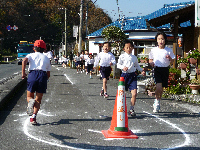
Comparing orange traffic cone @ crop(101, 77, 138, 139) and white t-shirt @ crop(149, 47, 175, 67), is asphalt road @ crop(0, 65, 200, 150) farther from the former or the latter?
white t-shirt @ crop(149, 47, 175, 67)

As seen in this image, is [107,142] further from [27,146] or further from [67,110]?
[67,110]

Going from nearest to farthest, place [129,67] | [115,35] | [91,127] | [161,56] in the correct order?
[91,127]
[161,56]
[129,67]
[115,35]

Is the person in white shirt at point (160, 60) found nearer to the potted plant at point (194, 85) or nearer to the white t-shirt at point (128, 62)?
the white t-shirt at point (128, 62)

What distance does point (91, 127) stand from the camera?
6.90m

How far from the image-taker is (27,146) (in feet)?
17.8

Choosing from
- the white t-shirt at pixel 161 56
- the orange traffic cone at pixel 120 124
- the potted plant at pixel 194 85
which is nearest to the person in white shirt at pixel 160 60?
the white t-shirt at pixel 161 56

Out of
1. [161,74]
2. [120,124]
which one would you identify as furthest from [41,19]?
[120,124]

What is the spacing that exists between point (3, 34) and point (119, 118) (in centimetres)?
7566

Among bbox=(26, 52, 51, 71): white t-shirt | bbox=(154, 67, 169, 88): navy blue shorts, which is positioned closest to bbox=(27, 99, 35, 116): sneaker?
bbox=(26, 52, 51, 71): white t-shirt

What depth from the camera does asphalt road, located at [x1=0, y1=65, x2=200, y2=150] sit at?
18.4 feet

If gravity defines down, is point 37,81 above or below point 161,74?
below

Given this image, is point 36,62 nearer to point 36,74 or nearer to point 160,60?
point 36,74

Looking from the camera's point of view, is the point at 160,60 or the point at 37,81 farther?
the point at 160,60

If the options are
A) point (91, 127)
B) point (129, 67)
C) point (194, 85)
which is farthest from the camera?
point (194, 85)
